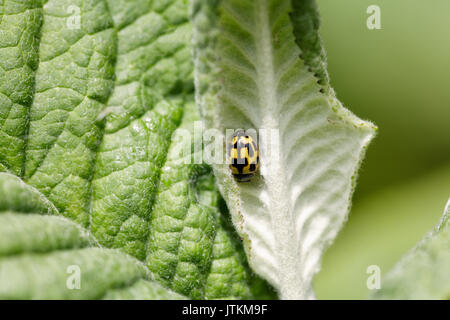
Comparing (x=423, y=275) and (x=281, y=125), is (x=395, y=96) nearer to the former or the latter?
(x=281, y=125)

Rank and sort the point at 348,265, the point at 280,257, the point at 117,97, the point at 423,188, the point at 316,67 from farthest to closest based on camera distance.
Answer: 1. the point at 423,188
2. the point at 348,265
3. the point at 117,97
4. the point at 280,257
5. the point at 316,67

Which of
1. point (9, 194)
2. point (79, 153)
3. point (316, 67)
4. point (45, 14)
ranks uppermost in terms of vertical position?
point (45, 14)

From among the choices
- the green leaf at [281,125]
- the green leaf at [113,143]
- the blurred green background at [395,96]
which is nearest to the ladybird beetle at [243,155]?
the green leaf at [281,125]

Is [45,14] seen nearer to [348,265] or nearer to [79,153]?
[79,153]

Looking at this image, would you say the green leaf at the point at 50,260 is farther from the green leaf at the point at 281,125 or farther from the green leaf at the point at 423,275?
the green leaf at the point at 423,275

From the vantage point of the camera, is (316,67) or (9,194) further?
(316,67)

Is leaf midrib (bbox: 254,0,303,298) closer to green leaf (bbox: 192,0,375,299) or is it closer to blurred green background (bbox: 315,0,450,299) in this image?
green leaf (bbox: 192,0,375,299)

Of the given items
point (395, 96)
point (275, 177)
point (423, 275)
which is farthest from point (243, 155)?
point (395, 96)

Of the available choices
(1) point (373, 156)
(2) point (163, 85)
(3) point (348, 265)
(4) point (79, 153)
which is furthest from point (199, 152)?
(1) point (373, 156)
